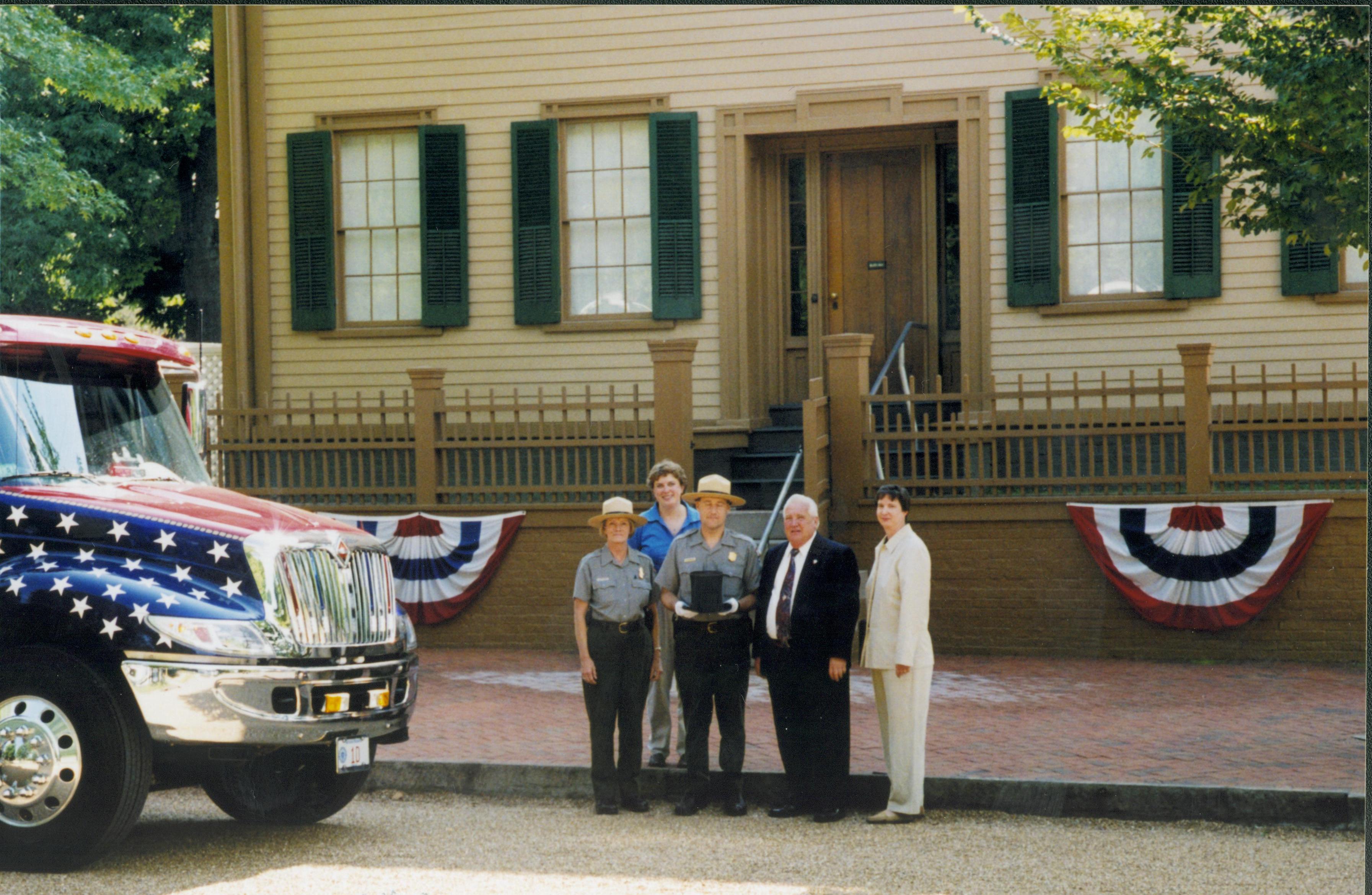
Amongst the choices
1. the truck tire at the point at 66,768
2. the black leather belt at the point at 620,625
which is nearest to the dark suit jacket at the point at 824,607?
the black leather belt at the point at 620,625

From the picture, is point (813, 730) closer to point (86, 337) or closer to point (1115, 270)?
point (86, 337)

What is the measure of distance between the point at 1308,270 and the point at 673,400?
→ 18.3 ft

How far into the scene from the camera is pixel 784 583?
7922mm

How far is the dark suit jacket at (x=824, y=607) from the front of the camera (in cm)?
780

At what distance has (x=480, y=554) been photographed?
13.5 meters

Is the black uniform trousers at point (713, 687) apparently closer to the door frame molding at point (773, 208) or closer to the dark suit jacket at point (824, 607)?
the dark suit jacket at point (824, 607)

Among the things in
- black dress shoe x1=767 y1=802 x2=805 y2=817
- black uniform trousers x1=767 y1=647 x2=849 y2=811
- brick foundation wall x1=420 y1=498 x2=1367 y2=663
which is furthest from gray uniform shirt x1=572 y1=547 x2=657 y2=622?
brick foundation wall x1=420 y1=498 x2=1367 y2=663

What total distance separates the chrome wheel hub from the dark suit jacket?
11.3 feet

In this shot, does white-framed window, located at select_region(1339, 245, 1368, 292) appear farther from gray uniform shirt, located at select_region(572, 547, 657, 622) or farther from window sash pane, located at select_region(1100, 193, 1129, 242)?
gray uniform shirt, located at select_region(572, 547, 657, 622)

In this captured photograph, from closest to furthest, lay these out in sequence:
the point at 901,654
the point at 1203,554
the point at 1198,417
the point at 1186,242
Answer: the point at 901,654, the point at 1203,554, the point at 1198,417, the point at 1186,242

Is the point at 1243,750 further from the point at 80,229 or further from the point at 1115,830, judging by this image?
the point at 80,229

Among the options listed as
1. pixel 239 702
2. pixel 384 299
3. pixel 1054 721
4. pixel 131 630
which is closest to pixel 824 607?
pixel 1054 721

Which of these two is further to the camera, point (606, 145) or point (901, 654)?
point (606, 145)

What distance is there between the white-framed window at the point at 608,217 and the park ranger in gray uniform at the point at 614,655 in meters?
7.00
